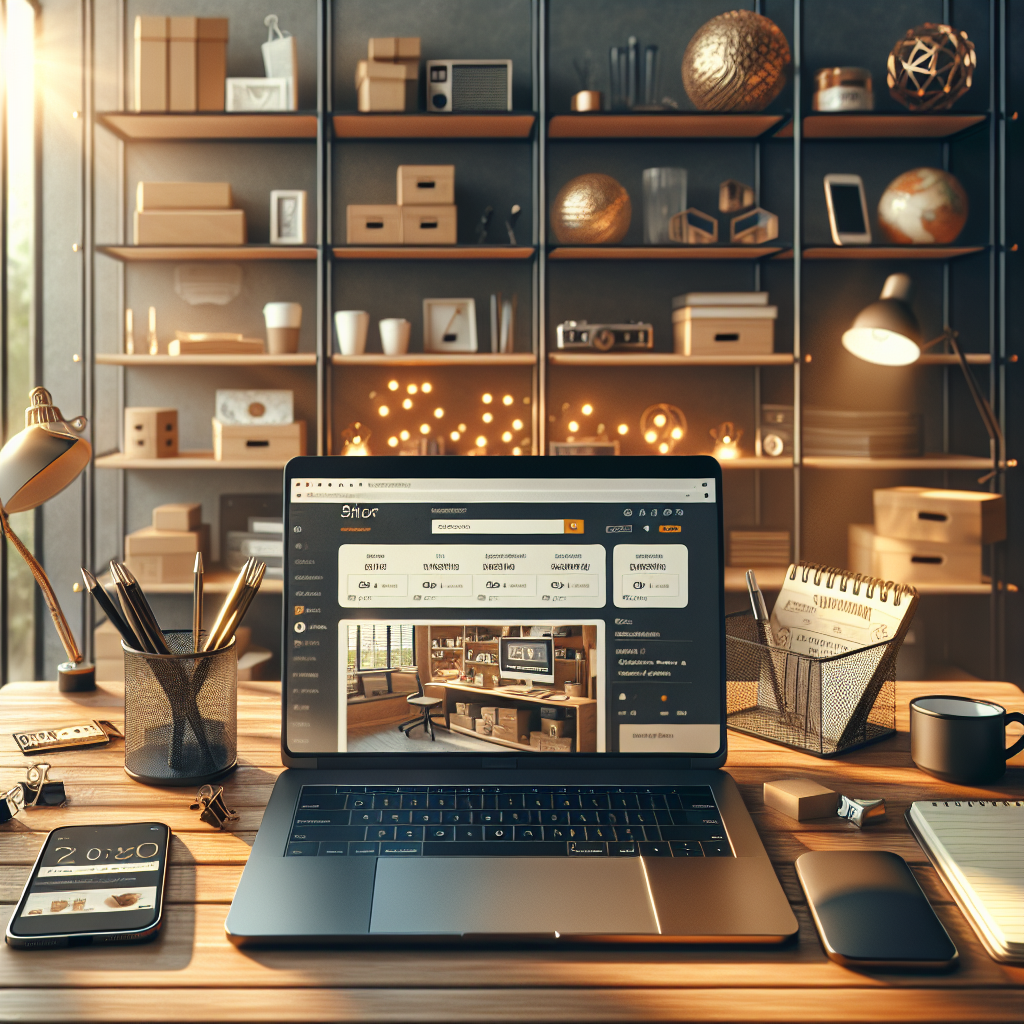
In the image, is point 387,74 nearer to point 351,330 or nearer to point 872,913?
point 351,330

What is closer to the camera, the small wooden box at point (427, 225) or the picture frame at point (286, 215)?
the small wooden box at point (427, 225)

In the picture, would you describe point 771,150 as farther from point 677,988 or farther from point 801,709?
point 677,988

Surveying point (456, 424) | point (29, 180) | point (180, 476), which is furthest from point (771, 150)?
point (29, 180)

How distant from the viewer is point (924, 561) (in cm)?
284

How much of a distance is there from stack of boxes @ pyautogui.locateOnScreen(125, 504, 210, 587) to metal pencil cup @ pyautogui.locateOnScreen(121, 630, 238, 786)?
2.02m

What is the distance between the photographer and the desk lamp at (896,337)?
8.63 ft

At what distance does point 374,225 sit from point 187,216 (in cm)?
57

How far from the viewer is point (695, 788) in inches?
35.1

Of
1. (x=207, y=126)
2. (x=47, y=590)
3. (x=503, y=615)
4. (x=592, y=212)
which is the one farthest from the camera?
(x=207, y=126)

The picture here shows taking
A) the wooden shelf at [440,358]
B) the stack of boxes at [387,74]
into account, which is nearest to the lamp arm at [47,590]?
the wooden shelf at [440,358]

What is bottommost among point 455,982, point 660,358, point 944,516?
point 455,982

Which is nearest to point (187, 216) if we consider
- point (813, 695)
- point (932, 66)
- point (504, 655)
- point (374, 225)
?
point (374, 225)

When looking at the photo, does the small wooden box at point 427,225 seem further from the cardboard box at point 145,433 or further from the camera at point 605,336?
the cardboard box at point 145,433

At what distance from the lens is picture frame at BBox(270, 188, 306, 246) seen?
307cm
